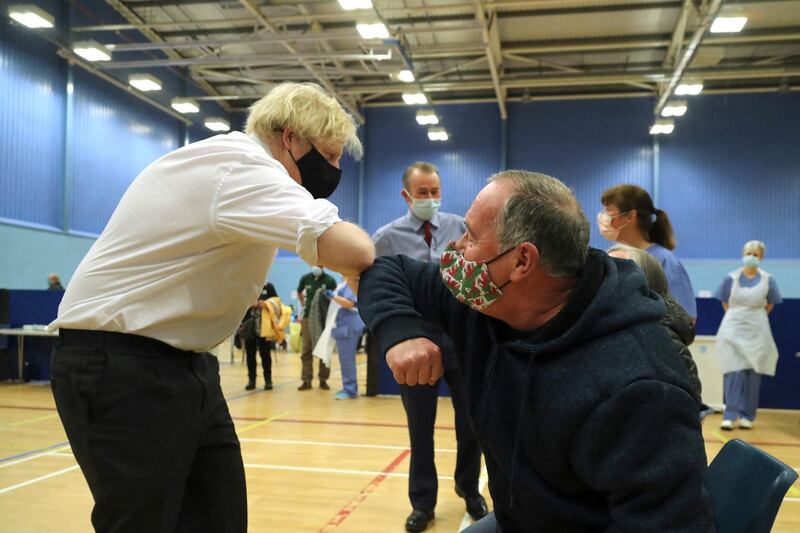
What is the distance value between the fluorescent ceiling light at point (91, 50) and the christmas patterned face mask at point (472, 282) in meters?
12.3

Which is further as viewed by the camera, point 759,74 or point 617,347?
point 759,74

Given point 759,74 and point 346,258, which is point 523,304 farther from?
point 759,74

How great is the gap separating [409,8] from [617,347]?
45.9ft

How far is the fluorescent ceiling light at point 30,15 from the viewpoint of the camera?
35.0ft

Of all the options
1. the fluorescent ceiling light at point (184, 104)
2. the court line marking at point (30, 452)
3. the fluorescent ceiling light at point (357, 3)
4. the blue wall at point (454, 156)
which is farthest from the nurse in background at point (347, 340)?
the fluorescent ceiling light at point (184, 104)

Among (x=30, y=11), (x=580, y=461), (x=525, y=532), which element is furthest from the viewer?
(x=30, y=11)

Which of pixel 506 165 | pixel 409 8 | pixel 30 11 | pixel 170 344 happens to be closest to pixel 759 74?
pixel 506 165

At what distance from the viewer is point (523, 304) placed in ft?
5.13

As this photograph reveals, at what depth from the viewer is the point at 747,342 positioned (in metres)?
6.85

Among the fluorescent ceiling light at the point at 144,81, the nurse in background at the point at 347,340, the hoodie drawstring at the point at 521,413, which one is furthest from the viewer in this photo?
the fluorescent ceiling light at the point at 144,81

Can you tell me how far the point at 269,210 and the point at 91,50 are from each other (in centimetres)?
1212

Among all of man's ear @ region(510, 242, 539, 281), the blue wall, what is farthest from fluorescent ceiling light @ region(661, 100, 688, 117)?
man's ear @ region(510, 242, 539, 281)

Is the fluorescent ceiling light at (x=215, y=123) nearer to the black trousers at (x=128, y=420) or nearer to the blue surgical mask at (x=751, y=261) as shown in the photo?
the blue surgical mask at (x=751, y=261)

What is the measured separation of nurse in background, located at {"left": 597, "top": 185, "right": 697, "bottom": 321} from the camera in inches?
151
